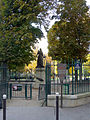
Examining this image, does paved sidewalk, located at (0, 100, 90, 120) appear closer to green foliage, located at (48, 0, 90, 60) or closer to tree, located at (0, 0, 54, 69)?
tree, located at (0, 0, 54, 69)

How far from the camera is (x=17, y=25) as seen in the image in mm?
17016

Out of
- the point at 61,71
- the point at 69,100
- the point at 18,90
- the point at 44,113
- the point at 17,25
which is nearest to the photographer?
the point at 44,113

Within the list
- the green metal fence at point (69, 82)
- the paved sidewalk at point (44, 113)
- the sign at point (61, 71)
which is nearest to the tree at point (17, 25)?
the green metal fence at point (69, 82)

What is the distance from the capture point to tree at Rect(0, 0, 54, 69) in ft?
52.3

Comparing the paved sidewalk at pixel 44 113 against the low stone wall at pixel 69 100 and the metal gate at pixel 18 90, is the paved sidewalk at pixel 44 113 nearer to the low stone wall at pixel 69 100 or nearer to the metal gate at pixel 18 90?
the low stone wall at pixel 69 100

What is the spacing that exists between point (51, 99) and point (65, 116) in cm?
162

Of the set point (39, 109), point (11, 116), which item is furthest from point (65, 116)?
point (11, 116)

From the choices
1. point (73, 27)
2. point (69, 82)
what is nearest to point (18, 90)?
point (69, 82)

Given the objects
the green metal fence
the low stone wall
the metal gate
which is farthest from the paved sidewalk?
the metal gate

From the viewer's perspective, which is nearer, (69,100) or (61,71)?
(61,71)

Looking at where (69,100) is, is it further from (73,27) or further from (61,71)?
(73,27)

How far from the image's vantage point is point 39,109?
26.5 feet

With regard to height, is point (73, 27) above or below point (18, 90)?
above

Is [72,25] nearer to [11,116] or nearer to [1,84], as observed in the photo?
[1,84]
